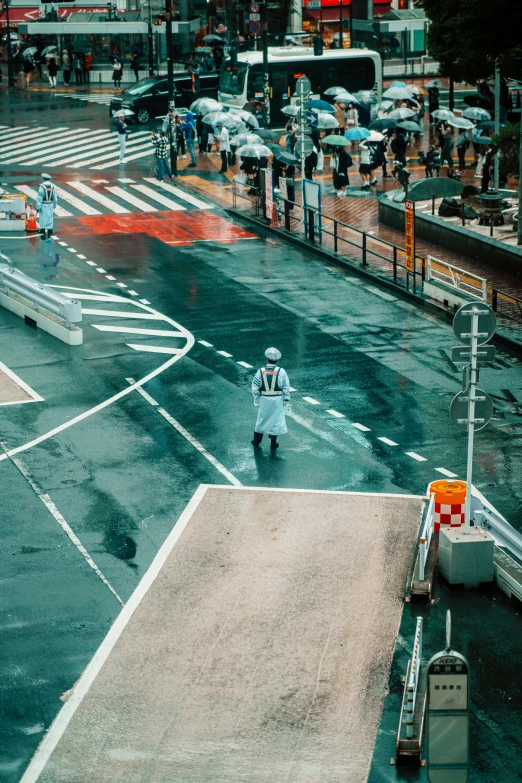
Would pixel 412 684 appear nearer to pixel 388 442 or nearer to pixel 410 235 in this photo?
pixel 388 442

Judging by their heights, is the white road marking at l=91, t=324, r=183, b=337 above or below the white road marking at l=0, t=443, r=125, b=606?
above

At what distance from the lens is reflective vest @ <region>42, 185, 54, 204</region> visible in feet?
104

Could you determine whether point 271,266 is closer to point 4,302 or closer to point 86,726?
point 4,302

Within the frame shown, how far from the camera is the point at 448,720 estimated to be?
8.07 meters

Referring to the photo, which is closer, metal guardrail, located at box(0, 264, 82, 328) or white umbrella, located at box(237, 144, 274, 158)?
metal guardrail, located at box(0, 264, 82, 328)

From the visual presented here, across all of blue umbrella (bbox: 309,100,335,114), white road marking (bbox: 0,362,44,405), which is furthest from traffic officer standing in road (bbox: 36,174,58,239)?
blue umbrella (bbox: 309,100,335,114)

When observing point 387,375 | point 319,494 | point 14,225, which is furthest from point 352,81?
point 319,494

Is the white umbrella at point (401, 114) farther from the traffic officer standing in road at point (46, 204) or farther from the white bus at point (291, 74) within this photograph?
the traffic officer standing in road at point (46, 204)

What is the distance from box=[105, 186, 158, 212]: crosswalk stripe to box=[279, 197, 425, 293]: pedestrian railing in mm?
4164

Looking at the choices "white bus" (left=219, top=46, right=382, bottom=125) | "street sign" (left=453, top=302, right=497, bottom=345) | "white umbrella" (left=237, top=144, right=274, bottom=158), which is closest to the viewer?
"street sign" (left=453, top=302, right=497, bottom=345)

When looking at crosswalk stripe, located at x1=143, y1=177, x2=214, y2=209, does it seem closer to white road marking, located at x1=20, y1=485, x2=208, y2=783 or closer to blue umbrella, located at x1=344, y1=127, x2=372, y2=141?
blue umbrella, located at x1=344, y1=127, x2=372, y2=141

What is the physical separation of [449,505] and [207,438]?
17.5 ft

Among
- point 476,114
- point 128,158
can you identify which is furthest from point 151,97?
point 476,114

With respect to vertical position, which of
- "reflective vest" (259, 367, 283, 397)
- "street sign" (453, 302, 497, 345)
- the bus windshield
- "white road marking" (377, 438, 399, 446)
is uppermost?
the bus windshield
